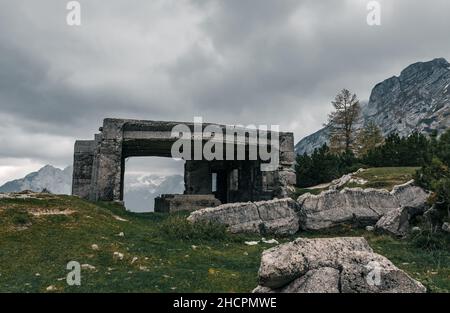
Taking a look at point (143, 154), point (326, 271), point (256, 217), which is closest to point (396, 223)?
point (256, 217)

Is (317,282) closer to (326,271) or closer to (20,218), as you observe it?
(326,271)

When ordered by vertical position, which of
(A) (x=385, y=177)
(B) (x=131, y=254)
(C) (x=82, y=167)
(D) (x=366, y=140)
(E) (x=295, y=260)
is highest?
(D) (x=366, y=140)

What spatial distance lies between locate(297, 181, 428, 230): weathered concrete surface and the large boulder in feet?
31.4

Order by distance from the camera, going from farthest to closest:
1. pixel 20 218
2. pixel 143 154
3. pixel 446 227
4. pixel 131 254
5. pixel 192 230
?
pixel 143 154, pixel 446 227, pixel 192 230, pixel 20 218, pixel 131 254

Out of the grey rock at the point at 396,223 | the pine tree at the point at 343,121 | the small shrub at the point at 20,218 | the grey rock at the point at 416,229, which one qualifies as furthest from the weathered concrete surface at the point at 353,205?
the pine tree at the point at 343,121

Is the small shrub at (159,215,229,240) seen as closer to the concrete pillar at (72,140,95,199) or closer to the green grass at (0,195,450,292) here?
the green grass at (0,195,450,292)

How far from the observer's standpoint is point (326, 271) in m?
6.93

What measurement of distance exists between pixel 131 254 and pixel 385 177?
20.3 m

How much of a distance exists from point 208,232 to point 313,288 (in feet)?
26.8

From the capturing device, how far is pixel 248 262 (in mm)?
10930

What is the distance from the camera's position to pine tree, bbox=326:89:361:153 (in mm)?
49062

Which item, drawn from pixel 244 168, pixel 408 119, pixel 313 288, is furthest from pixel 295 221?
pixel 408 119

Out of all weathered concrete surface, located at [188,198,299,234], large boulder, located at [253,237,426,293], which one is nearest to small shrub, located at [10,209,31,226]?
weathered concrete surface, located at [188,198,299,234]

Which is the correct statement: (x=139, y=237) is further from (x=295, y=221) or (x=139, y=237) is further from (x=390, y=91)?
(x=390, y=91)
